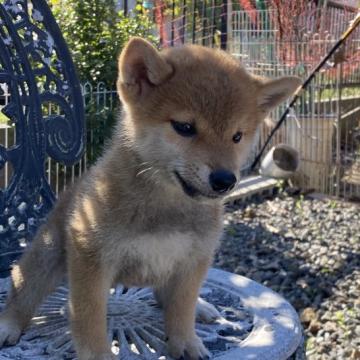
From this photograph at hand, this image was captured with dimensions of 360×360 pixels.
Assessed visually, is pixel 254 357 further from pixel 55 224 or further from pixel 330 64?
pixel 330 64

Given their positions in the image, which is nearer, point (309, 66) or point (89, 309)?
point (89, 309)

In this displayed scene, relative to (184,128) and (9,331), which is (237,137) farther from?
(9,331)

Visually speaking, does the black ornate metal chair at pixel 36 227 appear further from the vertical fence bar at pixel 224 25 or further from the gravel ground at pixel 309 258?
the vertical fence bar at pixel 224 25

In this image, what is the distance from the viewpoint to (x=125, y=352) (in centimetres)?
246

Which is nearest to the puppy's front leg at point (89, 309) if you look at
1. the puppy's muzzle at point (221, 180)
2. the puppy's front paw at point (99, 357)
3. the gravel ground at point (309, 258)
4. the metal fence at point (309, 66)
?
the puppy's front paw at point (99, 357)

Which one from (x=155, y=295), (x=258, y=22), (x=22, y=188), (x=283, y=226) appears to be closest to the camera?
(x=155, y=295)

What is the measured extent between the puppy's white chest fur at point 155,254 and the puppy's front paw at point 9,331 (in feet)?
1.70

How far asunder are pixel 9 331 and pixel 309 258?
370 cm

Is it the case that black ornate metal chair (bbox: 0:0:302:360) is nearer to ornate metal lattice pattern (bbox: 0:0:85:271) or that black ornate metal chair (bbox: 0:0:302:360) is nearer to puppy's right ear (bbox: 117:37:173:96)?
ornate metal lattice pattern (bbox: 0:0:85:271)

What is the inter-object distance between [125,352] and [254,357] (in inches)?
18.9

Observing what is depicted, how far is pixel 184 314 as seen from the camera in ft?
8.06

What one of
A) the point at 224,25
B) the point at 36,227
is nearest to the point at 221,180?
the point at 36,227

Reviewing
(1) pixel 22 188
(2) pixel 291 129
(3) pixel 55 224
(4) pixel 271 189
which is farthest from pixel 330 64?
(3) pixel 55 224

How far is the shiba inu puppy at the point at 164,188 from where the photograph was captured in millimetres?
2219
